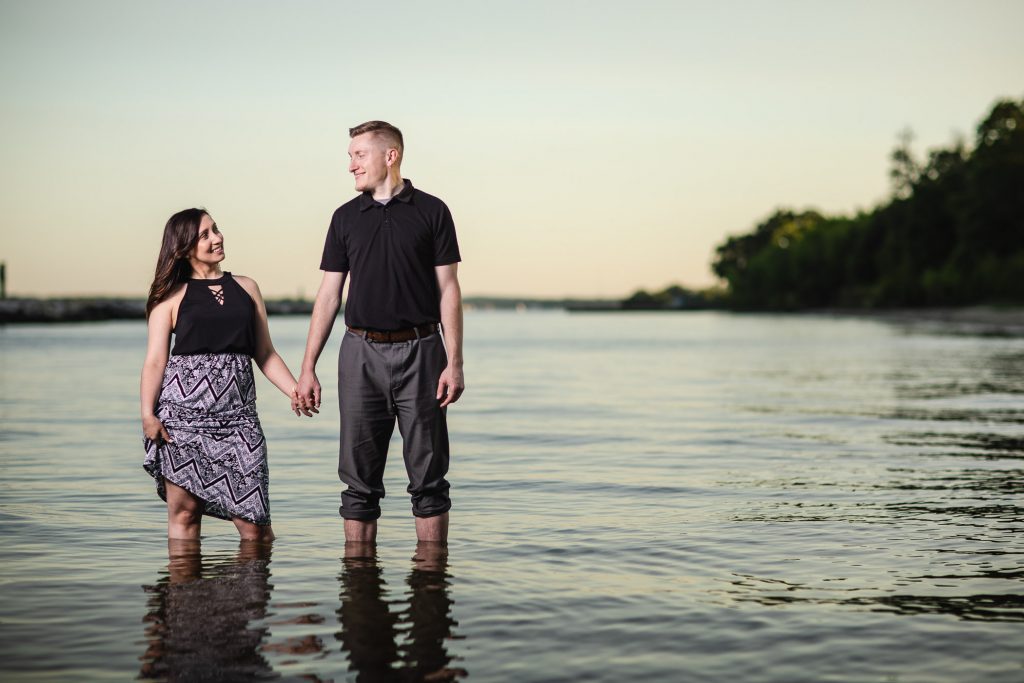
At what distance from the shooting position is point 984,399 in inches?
796

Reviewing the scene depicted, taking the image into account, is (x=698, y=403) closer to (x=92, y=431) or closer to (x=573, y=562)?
(x=92, y=431)

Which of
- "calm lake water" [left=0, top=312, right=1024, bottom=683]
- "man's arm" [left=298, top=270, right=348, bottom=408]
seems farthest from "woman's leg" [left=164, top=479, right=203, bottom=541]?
"man's arm" [left=298, top=270, right=348, bottom=408]

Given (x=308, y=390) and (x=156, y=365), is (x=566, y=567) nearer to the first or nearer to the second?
(x=308, y=390)

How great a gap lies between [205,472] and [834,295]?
162 meters

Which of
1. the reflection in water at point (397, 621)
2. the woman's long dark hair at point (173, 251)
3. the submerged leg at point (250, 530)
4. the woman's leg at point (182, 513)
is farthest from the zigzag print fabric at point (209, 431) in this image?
the reflection in water at point (397, 621)

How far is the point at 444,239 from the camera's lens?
6.32m

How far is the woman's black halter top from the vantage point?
645cm

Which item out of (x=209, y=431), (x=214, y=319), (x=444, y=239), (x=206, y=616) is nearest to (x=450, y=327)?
(x=444, y=239)

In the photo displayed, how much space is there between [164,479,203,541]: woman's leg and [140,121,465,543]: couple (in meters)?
0.02

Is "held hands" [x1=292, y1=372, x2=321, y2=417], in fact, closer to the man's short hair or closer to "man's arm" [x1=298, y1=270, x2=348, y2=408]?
"man's arm" [x1=298, y1=270, x2=348, y2=408]

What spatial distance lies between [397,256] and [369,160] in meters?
0.51

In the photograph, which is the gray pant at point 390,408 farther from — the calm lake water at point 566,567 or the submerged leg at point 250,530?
the submerged leg at point 250,530

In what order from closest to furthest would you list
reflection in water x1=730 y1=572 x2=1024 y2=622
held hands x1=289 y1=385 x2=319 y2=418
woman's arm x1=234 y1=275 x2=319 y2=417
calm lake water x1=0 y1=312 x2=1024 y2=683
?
calm lake water x1=0 y1=312 x2=1024 y2=683, reflection in water x1=730 y1=572 x2=1024 y2=622, held hands x1=289 y1=385 x2=319 y2=418, woman's arm x1=234 y1=275 x2=319 y2=417

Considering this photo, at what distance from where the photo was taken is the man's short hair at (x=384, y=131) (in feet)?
20.6
